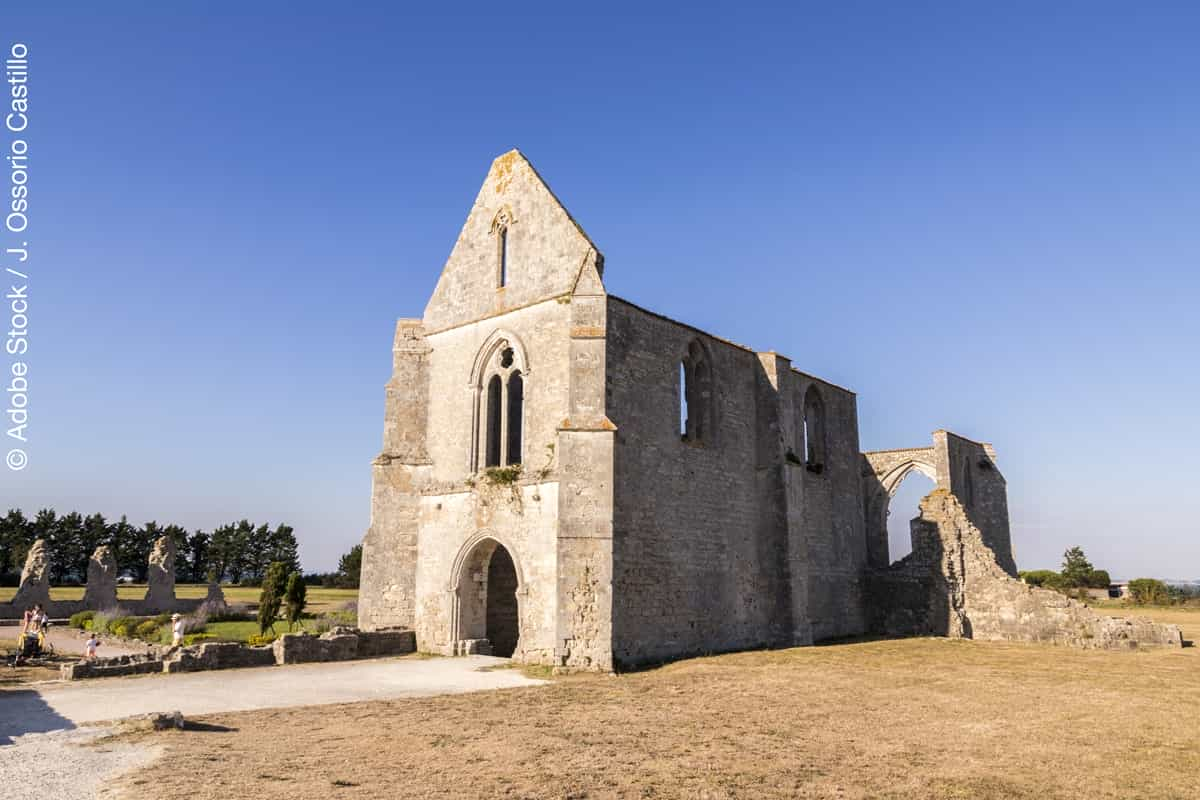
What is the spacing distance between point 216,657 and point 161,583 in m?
25.4

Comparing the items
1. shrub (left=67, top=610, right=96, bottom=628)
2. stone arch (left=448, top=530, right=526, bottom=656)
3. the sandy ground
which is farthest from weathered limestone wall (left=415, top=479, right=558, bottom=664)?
shrub (left=67, top=610, right=96, bottom=628)

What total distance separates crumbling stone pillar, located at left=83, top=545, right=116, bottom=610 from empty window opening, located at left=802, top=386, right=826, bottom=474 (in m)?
30.2

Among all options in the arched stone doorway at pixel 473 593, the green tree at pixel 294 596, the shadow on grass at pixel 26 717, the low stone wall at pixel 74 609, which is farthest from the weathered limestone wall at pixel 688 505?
the low stone wall at pixel 74 609

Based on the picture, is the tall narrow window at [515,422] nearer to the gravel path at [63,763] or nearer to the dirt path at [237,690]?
the dirt path at [237,690]

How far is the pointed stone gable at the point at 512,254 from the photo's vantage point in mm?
17734

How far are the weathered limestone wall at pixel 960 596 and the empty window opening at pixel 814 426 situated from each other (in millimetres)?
3531

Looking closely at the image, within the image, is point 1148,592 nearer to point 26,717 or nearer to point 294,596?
point 294,596

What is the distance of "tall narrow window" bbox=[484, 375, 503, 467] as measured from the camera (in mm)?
18766

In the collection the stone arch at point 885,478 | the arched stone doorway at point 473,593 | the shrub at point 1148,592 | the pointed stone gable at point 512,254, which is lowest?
the shrub at point 1148,592

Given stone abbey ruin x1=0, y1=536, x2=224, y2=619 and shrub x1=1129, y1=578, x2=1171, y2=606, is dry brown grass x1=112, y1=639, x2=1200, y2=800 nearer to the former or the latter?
stone abbey ruin x1=0, y1=536, x2=224, y2=619

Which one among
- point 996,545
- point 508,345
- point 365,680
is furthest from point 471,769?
point 996,545

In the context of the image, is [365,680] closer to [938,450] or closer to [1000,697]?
[1000,697]

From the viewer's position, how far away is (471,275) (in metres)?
19.7

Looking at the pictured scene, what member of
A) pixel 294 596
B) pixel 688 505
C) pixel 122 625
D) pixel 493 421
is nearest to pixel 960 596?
pixel 688 505
